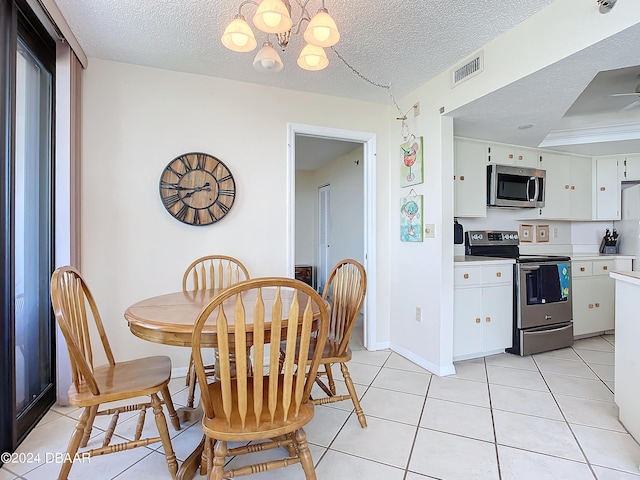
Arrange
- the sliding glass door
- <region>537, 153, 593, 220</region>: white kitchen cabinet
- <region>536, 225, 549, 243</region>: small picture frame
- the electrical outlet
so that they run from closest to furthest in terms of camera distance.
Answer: the sliding glass door < the electrical outlet < <region>537, 153, 593, 220</region>: white kitchen cabinet < <region>536, 225, 549, 243</region>: small picture frame

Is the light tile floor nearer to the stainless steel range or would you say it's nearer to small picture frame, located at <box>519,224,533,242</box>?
the stainless steel range

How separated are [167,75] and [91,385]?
7.56 feet

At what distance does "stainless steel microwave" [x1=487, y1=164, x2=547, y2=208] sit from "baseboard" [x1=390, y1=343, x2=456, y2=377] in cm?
172

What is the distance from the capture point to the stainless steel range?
3.05 m

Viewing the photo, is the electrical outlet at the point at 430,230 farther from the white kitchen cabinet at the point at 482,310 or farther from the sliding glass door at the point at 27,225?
the sliding glass door at the point at 27,225

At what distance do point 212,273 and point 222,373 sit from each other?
1413mm

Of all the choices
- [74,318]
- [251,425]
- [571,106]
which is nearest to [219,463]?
[251,425]

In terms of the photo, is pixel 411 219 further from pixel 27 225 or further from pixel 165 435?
pixel 27 225

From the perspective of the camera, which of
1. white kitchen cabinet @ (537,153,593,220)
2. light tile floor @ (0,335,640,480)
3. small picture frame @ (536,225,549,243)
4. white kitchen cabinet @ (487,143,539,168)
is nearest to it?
light tile floor @ (0,335,640,480)

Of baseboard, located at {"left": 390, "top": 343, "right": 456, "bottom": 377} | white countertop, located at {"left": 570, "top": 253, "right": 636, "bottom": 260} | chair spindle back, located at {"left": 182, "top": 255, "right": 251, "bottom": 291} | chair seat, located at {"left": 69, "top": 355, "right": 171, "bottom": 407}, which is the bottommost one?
baseboard, located at {"left": 390, "top": 343, "right": 456, "bottom": 377}

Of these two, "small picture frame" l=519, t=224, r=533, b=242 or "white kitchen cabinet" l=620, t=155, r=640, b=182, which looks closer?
"white kitchen cabinet" l=620, t=155, r=640, b=182

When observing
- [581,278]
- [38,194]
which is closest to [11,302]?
[38,194]

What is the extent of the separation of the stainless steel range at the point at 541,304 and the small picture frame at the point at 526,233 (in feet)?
2.20

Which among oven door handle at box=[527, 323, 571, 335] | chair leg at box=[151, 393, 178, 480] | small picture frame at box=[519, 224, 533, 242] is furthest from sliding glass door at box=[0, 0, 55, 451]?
small picture frame at box=[519, 224, 533, 242]
